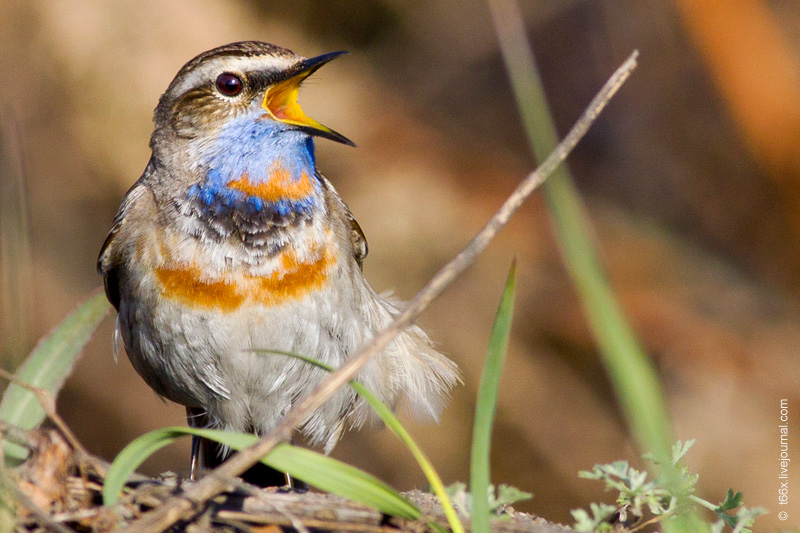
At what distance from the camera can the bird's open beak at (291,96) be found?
3.62m

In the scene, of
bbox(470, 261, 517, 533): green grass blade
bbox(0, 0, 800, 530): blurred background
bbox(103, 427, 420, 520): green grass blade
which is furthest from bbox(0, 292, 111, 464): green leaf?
bbox(0, 0, 800, 530): blurred background

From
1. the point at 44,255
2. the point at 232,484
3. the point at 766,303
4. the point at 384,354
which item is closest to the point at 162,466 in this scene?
the point at 44,255

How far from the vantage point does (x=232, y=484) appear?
6.89 feet

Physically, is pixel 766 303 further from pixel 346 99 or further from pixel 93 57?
pixel 93 57

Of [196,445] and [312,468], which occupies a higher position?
[196,445]

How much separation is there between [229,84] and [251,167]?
1.36ft

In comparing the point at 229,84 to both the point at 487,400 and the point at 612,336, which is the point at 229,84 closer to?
the point at 487,400

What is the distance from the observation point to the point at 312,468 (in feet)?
7.00

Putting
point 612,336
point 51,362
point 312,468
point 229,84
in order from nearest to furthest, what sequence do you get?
1. point 612,336
2. point 312,468
3. point 51,362
4. point 229,84

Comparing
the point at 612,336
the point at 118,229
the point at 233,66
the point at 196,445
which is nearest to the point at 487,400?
the point at 612,336

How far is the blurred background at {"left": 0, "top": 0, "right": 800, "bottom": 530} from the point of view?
7.33 meters

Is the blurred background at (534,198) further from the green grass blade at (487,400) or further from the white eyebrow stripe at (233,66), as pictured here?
the green grass blade at (487,400)

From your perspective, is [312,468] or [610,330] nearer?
[610,330]

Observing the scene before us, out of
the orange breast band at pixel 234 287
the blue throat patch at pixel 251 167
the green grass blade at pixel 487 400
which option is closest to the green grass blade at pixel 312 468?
the green grass blade at pixel 487 400
